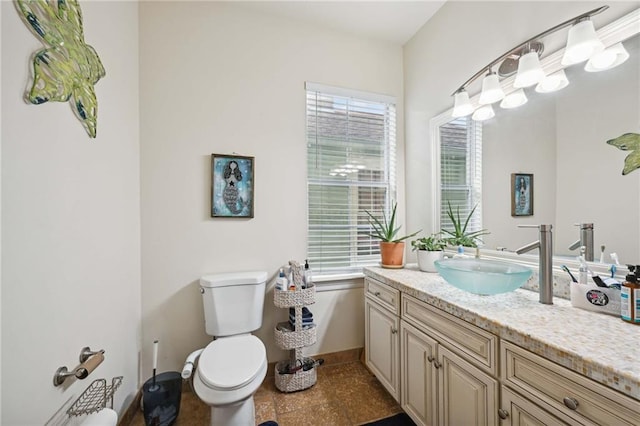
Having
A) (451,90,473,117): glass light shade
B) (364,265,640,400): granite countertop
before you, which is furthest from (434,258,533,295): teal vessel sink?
(451,90,473,117): glass light shade

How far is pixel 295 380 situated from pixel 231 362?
2.11ft

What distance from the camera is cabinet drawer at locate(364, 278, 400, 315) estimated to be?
1.62 metres

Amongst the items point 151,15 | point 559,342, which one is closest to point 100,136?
point 151,15

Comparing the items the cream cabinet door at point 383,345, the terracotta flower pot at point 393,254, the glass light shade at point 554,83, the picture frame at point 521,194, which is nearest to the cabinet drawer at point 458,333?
the cream cabinet door at point 383,345

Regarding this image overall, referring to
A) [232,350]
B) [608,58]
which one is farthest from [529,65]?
[232,350]

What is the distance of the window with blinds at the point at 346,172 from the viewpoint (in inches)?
86.4

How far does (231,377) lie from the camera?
50.4 inches

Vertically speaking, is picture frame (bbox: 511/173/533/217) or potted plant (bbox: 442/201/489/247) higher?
picture frame (bbox: 511/173/533/217)

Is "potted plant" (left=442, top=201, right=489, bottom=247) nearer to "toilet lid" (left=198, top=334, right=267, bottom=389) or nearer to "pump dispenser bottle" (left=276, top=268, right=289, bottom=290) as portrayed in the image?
"pump dispenser bottle" (left=276, top=268, right=289, bottom=290)

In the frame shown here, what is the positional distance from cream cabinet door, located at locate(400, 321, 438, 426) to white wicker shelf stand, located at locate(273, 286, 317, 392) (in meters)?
0.65

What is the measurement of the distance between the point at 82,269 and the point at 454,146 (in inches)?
91.3

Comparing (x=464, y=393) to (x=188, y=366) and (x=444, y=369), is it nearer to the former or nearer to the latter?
(x=444, y=369)

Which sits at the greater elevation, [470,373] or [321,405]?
[470,373]

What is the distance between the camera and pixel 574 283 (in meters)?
1.12
